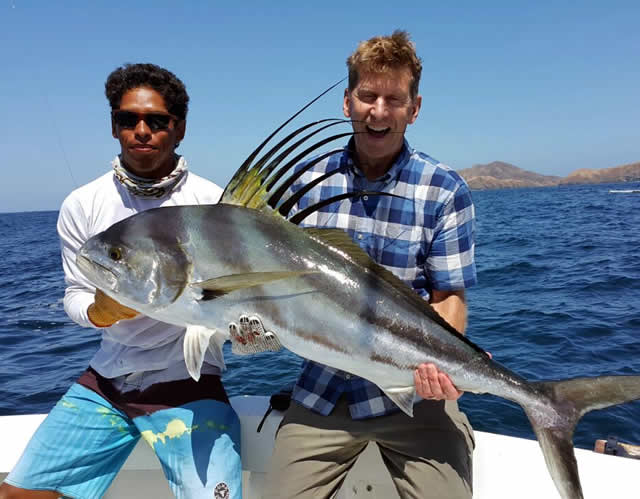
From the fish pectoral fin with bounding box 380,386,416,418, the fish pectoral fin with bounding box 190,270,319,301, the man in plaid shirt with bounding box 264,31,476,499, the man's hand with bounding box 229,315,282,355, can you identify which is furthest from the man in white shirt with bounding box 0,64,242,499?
the fish pectoral fin with bounding box 380,386,416,418

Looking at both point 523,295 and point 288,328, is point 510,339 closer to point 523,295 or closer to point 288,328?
point 523,295

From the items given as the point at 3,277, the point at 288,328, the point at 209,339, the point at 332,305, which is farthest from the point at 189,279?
the point at 3,277

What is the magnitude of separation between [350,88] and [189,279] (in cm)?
154

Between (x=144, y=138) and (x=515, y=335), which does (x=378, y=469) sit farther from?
(x=515, y=335)

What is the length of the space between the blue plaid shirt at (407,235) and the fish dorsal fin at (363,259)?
1.59ft

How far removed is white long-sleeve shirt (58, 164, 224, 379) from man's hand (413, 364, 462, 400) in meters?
1.20

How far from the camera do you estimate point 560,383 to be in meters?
2.27

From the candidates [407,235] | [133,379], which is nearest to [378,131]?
[407,235]

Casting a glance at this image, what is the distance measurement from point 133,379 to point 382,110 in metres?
2.12

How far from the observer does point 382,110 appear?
108 inches

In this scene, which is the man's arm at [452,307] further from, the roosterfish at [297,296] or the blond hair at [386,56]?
the blond hair at [386,56]

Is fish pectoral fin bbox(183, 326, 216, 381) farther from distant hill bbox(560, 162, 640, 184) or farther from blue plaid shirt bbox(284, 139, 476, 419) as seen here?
distant hill bbox(560, 162, 640, 184)

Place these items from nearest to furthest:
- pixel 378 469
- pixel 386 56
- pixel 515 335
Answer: pixel 386 56
pixel 378 469
pixel 515 335

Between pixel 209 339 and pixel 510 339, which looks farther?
pixel 510 339
